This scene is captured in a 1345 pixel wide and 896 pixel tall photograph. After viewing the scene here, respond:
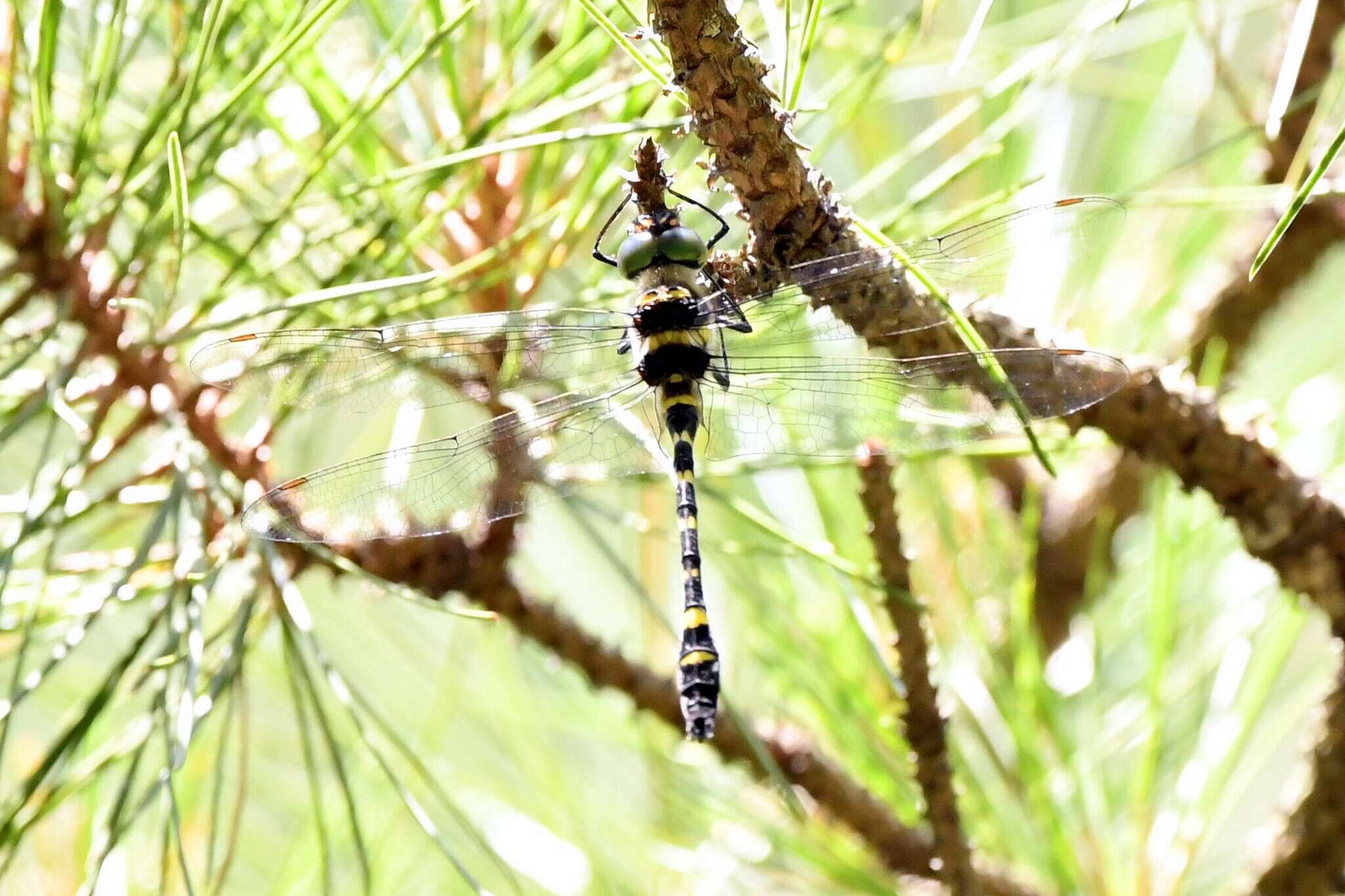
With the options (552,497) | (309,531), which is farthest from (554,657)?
(309,531)

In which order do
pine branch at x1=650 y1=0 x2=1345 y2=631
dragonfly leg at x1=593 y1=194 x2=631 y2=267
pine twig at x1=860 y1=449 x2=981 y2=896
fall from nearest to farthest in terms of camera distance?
pine branch at x1=650 y1=0 x2=1345 y2=631, pine twig at x1=860 y1=449 x2=981 y2=896, dragonfly leg at x1=593 y1=194 x2=631 y2=267

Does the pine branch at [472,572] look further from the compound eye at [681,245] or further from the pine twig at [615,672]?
the compound eye at [681,245]

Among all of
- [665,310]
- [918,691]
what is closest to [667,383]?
[665,310]

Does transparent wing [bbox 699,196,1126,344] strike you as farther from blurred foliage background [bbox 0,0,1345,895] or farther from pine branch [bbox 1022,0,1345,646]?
pine branch [bbox 1022,0,1345,646]

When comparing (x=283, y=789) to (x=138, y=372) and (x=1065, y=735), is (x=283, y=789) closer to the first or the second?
(x=138, y=372)

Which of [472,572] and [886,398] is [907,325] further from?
[472,572]

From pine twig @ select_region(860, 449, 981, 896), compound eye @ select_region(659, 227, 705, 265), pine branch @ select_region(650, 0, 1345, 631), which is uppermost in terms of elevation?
compound eye @ select_region(659, 227, 705, 265)

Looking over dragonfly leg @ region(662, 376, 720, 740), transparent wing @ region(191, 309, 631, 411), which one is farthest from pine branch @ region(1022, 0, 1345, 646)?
transparent wing @ region(191, 309, 631, 411)

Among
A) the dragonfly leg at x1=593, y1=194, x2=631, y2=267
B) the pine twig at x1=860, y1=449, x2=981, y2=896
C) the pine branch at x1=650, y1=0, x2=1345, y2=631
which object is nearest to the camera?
the pine branch at x1=650, y1=0, x2=1345, y2=631

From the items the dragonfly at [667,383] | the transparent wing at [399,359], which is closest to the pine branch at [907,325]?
the dragonfly at [667,383]
